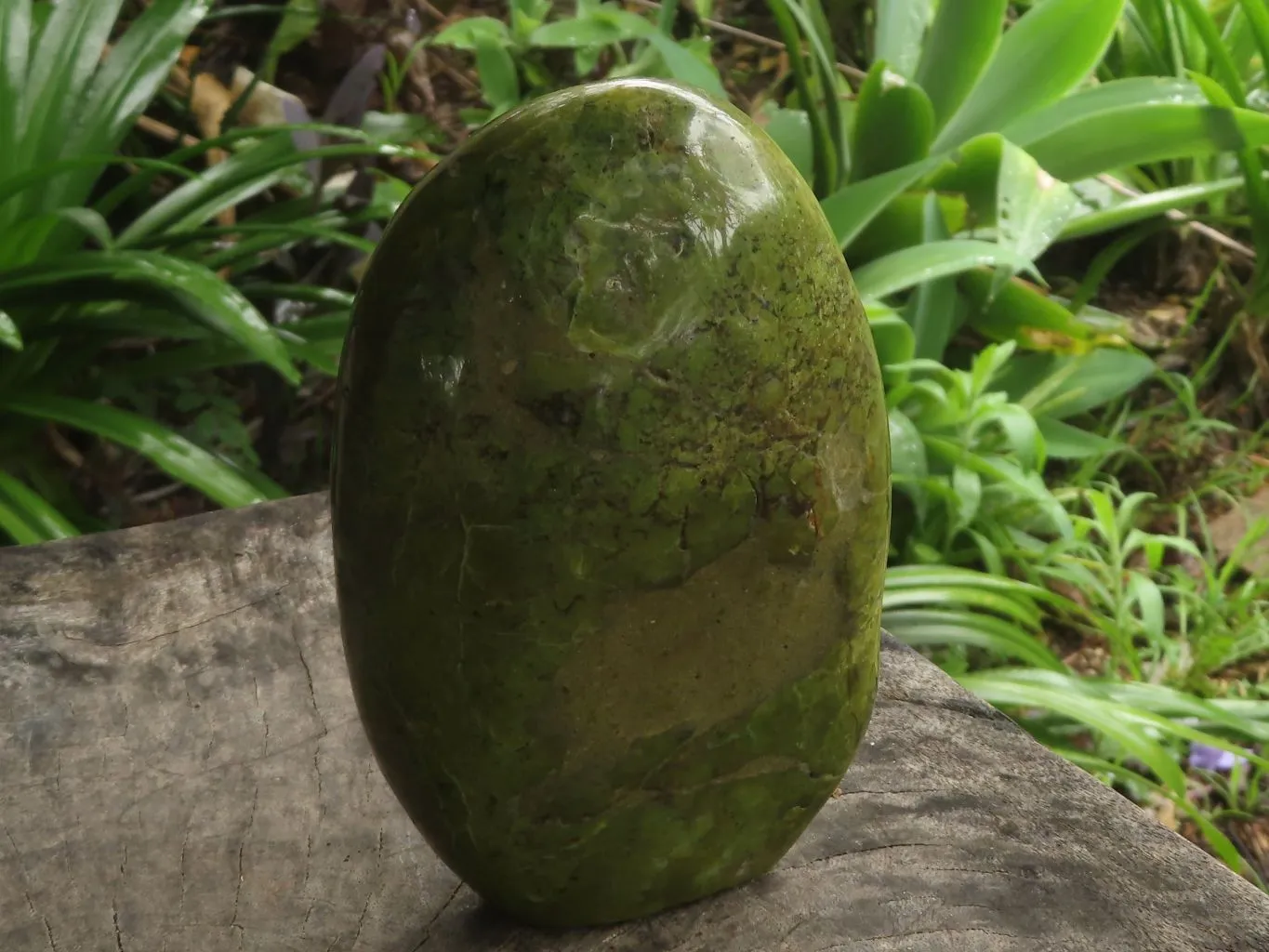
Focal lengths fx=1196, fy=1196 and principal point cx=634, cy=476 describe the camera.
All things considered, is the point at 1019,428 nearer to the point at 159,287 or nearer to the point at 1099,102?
the point at 1099,102

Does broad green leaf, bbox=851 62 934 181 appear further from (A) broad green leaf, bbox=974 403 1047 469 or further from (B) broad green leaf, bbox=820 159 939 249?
(A) broad green leaf, bbox=974 403 1047 469

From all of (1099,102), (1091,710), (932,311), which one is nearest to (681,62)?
(932,311)

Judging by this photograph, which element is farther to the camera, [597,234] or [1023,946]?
[1023,946]

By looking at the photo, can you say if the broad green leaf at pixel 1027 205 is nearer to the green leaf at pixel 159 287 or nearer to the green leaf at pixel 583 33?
the green leaf at pixel 583 33

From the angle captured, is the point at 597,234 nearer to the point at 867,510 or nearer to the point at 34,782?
the point at 867,510

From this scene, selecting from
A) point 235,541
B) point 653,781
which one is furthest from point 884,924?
point 235,541
